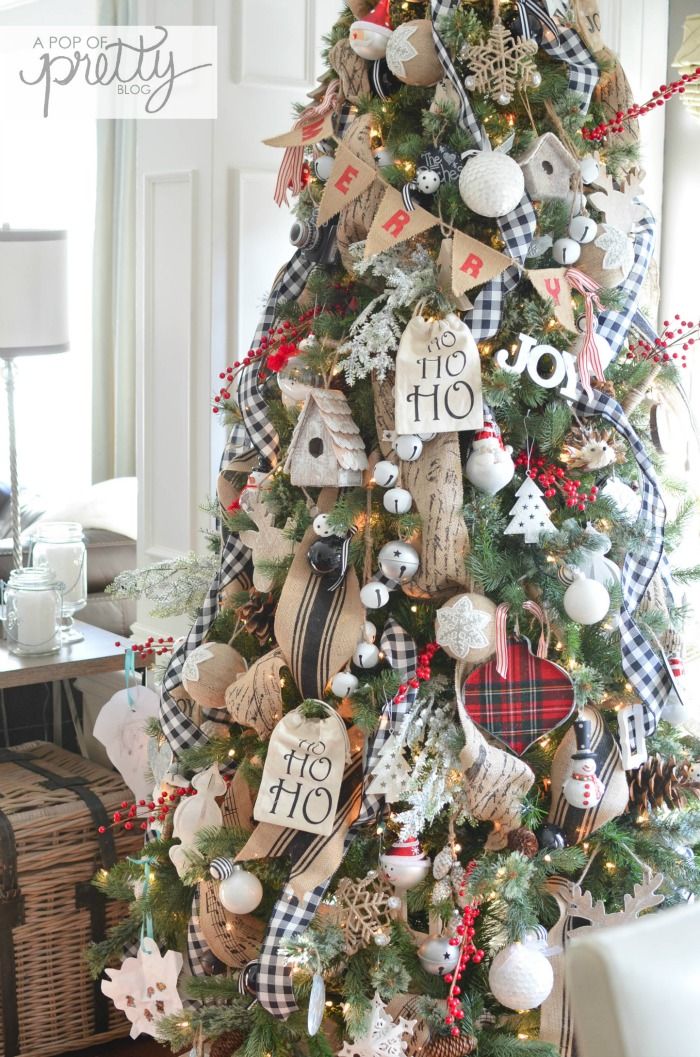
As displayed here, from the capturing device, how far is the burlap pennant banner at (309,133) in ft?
4.90

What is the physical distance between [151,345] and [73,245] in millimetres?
3857

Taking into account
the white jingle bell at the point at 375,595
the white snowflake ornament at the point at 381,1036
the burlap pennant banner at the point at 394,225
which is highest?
the burlap pennant banner at the point at 394,225

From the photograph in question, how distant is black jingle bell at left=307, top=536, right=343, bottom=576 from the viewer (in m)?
1.39

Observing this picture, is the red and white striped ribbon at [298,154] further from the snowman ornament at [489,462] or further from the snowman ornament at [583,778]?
the snowman ornament at [583,778]

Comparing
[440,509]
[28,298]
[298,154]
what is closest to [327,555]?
[440,509]

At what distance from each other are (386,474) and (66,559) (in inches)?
53.8

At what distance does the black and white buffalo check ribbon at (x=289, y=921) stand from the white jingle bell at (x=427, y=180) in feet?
1.97

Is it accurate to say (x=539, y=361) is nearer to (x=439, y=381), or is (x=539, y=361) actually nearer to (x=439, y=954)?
(x=439, y=381)

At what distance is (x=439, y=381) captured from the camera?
135cm

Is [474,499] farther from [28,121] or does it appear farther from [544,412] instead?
[28,121]

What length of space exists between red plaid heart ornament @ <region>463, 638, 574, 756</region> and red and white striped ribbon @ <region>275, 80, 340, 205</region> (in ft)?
2.39

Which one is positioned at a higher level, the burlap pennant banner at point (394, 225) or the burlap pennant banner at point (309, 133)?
the burlap pennant banner at point (309, 133)

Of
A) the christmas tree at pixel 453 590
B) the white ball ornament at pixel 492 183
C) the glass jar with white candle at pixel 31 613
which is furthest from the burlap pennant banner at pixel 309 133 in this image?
the glass jar with white candle at pixel 31 613

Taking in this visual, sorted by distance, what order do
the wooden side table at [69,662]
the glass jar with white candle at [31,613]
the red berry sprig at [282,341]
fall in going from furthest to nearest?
the glass jar with white candle at [31,613] → the wooden side table at [69,662] → the red berry sprig at [282,341]
